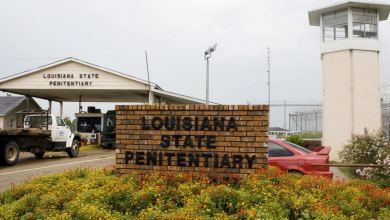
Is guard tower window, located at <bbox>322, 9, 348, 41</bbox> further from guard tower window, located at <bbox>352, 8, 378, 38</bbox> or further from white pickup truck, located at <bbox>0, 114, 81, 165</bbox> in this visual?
white pickup truck, located at <bbox>0, 114, 81, 165</bbox>

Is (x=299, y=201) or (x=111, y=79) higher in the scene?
(x=111, y=79)

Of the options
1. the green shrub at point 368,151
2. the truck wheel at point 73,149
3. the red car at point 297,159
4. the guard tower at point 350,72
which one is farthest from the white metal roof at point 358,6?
the truck wheel at point 73,149

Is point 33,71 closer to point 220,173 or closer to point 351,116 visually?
point 351,116

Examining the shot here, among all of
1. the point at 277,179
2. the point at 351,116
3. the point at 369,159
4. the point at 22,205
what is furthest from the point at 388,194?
the point at 351,116

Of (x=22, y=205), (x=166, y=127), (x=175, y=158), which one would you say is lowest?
(x=22, y=205)

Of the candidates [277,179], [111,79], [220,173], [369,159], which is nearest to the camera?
[277,179]

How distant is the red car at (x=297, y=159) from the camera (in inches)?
380

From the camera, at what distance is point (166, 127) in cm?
698

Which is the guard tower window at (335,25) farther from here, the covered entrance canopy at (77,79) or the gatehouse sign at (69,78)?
the gatehouse sign at (69,78)

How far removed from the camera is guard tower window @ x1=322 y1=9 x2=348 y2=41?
68.3 feet

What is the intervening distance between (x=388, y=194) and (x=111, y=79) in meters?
21.4

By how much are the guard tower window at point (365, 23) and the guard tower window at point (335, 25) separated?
46 centimetres

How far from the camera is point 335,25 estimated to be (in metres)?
21.2

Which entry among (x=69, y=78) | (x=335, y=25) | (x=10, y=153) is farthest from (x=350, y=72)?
(x=69, y=78)
